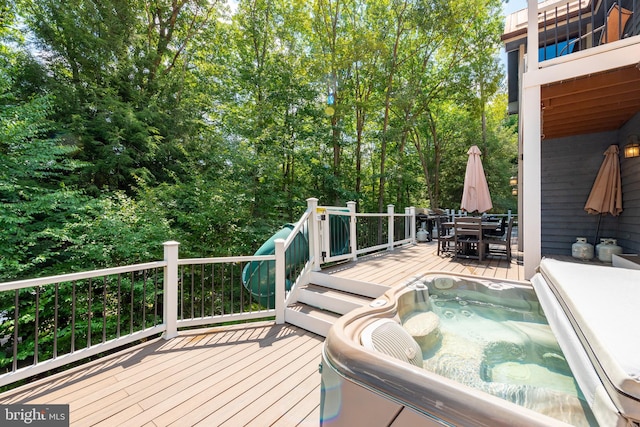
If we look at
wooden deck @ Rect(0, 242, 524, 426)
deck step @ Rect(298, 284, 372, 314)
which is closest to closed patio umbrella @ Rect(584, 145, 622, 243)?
deck step @ Rect(298, 284, 372, 314)

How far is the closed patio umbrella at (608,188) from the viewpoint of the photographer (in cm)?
459

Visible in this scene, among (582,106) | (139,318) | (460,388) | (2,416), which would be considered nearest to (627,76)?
(582,106)

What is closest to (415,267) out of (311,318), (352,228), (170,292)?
(352,228)

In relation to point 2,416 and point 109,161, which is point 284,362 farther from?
point 109,161

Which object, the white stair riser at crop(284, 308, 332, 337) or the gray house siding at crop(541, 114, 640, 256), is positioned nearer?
the white stair riser at crop(284, 308, 332, 337)

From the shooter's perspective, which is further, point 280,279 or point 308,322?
point 280,279

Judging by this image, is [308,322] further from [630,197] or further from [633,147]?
[630,197]

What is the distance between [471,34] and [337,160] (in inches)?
282

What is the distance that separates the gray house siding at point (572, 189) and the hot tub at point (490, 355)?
347 cm

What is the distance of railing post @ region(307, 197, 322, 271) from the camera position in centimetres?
432

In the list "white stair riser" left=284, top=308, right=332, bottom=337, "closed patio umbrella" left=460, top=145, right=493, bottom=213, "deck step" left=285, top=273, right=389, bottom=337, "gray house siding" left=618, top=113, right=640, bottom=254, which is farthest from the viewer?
"closed patio umbrella" left=460, top=145, right=493, bottom=213

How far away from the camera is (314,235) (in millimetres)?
4340

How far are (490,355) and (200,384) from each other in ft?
9.08

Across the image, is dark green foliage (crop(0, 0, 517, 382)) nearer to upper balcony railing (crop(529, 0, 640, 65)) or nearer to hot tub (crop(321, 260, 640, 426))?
hot tub (crop(321, 260, 640, 426))
